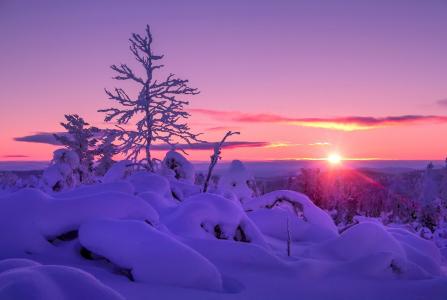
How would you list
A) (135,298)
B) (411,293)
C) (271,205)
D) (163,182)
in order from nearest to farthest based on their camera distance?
(135,298)
(411,293)
(163,182)
(271,205)

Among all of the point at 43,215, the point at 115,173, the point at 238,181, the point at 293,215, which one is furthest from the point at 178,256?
the point at 238,181

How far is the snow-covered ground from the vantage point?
170 inches

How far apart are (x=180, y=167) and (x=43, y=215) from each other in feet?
28.9

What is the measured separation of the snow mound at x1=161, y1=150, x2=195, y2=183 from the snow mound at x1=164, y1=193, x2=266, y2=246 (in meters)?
6.85

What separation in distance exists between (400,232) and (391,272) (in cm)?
383

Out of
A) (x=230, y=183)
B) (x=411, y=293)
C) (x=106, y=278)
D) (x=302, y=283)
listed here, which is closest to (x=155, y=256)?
(x=106, y=278)

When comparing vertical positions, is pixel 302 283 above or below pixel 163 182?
below

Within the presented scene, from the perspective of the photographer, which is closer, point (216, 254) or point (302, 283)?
point (302, 283)

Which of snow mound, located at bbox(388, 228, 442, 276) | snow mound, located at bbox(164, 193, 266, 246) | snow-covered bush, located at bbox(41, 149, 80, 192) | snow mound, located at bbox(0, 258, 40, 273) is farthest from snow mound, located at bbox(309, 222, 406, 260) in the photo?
snow-covered bush, located at bbox(41, 149, 80, 192)

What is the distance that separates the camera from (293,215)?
10.0m

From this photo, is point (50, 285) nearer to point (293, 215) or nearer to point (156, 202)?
point (156, 202)

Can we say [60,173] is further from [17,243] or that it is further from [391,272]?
[391,272]

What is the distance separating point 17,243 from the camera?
508cm

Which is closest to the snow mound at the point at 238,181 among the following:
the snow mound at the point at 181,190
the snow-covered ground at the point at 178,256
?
the snow mound at the point at 181,190
